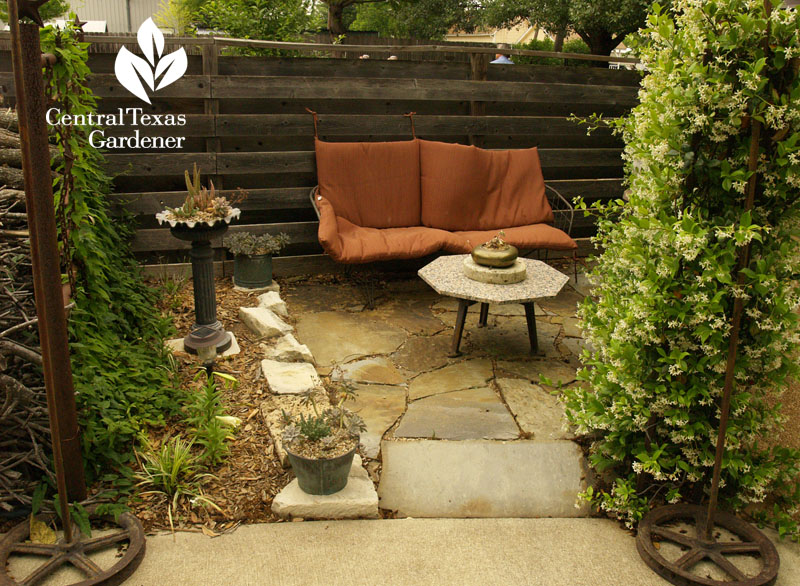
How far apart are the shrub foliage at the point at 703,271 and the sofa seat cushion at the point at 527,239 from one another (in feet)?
7.78

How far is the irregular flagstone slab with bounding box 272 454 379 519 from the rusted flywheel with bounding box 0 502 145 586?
543 mm

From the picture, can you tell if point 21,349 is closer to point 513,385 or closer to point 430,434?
point 430,434

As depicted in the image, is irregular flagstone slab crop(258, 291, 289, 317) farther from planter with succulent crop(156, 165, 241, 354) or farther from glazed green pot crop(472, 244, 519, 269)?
glazed green pot crop(472, 244, 519, 269)

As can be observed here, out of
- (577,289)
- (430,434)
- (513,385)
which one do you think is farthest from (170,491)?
(577,289)

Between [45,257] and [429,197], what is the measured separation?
3751 millimetres

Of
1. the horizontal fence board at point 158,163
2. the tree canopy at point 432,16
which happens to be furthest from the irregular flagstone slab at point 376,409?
the tree canopy at point 432,16

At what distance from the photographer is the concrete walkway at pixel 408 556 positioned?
2.42 m

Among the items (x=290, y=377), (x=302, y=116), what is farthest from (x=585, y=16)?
(x=290, y=377)

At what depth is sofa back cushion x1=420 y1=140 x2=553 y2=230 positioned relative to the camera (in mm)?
5781

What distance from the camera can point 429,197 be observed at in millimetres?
5777

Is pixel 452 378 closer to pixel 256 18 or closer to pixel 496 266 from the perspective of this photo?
pixel 496 266

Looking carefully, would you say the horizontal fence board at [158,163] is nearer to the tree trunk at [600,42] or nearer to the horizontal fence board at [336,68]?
the horizontal fence board at [336,68]

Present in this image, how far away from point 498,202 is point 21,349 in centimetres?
419

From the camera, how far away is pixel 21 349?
2.57 m
